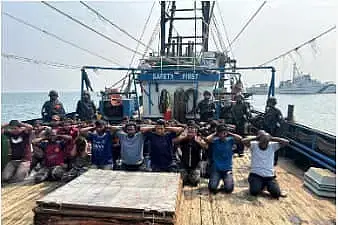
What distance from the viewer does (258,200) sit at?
18.6 ft

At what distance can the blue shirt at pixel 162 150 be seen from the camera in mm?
6625

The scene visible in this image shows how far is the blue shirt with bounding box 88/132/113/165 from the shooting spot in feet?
22.3

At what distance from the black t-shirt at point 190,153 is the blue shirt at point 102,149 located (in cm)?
143

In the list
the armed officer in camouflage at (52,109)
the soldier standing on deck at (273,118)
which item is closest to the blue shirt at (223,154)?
the soldier standing on deck at (273,118)

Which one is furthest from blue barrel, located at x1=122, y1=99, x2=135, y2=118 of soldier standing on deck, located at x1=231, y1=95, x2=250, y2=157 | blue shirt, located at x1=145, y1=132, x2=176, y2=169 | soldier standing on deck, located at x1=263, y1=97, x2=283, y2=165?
blue shirt, located at x1=145, y1=132, x2=176, y2=169

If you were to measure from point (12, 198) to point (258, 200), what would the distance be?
3.94m

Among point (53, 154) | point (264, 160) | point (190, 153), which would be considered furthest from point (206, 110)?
point (53, 154)

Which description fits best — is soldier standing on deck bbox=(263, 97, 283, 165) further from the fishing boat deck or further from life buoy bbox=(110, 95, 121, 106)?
life buoy bbox=(110, 95, 121, 106)

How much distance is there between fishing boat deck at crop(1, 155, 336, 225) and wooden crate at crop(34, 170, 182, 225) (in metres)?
0.55

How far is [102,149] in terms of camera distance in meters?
6.80

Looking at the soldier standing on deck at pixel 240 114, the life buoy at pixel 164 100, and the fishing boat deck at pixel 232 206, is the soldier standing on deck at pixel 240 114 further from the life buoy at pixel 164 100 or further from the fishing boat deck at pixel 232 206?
the life buoy at pixel 164 100

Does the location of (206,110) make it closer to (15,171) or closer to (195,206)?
(195,206)

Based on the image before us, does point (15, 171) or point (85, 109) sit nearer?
point (15, 171)

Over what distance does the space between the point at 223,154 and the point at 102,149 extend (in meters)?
2.34
